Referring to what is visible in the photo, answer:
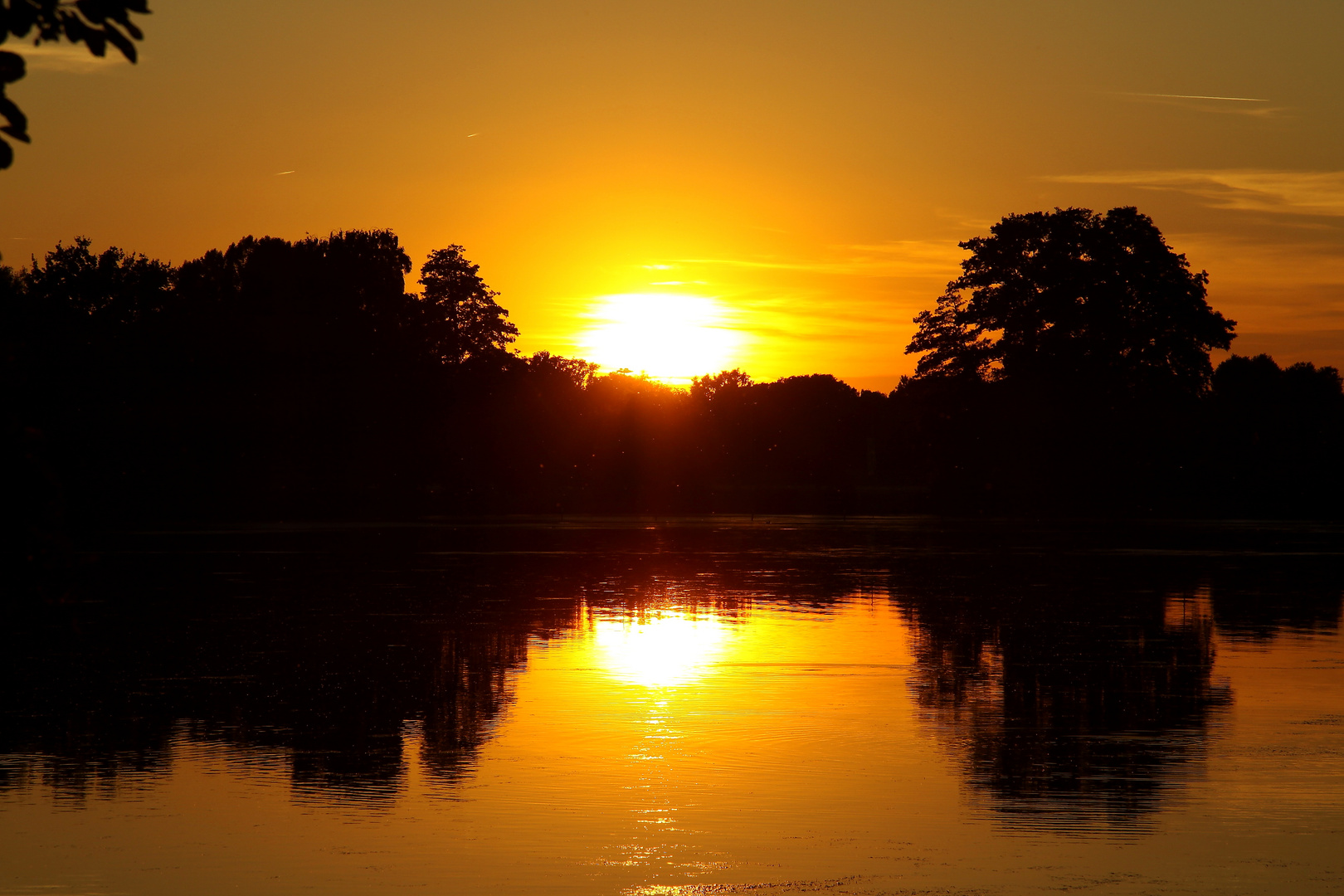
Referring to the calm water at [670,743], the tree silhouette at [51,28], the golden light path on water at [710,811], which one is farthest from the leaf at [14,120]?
the golden light path on water at [710,811]

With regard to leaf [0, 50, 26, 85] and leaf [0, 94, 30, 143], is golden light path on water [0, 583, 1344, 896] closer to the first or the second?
leaf [0, 94, 30, 143]

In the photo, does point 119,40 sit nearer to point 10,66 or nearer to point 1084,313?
point 10,66

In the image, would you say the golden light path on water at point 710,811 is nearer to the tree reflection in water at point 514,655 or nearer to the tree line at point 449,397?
the tree reflection in water at point 514,655

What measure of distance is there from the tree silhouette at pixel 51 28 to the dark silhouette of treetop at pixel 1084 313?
80211 millimetres

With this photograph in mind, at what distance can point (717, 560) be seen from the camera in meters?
36.8

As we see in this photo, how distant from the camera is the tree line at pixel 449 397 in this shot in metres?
71.0

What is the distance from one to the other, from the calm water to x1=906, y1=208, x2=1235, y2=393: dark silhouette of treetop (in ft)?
189

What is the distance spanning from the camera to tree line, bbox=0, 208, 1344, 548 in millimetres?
71000

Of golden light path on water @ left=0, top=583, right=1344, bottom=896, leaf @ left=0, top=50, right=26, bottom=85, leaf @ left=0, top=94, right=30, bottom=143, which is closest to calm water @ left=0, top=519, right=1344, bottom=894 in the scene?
golden light path on water @ left=0, top=583, right=1344, bottom=896

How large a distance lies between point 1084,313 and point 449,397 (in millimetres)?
36190

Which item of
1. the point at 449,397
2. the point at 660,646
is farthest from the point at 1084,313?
the point at 660,646

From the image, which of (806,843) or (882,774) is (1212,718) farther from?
(806,843)

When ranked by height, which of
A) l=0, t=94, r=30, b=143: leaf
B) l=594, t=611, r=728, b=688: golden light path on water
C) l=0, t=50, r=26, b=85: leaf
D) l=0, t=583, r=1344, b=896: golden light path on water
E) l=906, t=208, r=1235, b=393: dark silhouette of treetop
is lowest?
l=0, t=583, r=1344, b=896: golden light path on water

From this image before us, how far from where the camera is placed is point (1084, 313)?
81812 millimetres
